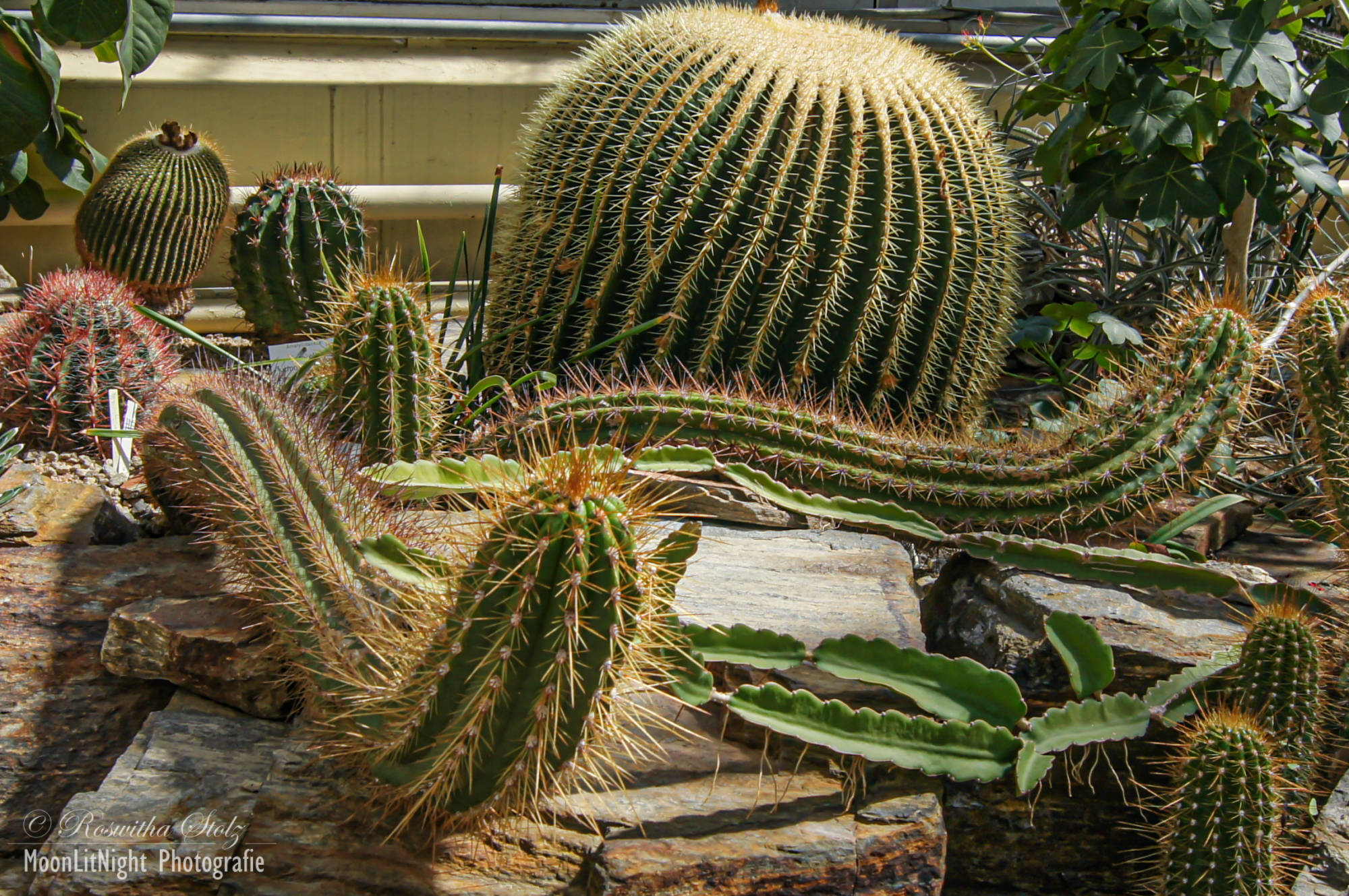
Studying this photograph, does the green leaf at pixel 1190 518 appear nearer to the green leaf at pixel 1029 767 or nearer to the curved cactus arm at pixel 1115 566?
the curved cactus arm at pixel 1115 566

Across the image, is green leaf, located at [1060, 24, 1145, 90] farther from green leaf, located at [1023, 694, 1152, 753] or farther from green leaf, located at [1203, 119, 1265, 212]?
green leaf, located at [1023, 694, 1152, 753]

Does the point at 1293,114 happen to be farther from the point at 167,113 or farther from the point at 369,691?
the point at 167,113

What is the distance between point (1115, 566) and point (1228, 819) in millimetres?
479

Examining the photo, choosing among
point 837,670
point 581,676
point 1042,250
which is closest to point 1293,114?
point 1042,250

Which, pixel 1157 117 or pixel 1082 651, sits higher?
pixel 1157 117

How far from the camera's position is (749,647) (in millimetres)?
1363

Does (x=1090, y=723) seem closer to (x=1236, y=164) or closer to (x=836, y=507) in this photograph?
(x=836, y=507)

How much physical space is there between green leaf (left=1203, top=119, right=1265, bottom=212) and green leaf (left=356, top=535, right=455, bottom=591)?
73.8 inches

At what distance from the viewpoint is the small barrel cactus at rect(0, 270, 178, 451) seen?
2.13 m

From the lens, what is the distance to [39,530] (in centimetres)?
186

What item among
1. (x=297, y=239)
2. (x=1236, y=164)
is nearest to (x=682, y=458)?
(x=297, y=239)

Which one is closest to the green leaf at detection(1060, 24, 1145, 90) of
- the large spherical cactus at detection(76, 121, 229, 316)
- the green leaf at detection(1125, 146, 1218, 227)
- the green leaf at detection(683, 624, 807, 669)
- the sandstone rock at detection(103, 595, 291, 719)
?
the green leaf at detection(1125, 146, 1218, 227)

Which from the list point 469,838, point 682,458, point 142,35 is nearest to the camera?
point 469,838

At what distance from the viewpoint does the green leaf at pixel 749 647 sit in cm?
135
